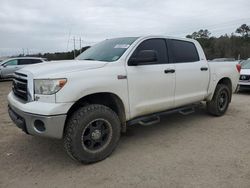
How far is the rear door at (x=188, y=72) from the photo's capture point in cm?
502

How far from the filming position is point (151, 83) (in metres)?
4.43

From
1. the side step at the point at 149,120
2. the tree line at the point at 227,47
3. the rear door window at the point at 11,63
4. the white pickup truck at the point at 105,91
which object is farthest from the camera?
the tree line at the point at 227,47

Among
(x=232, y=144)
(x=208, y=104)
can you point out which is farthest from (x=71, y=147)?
(x=208, y=104)

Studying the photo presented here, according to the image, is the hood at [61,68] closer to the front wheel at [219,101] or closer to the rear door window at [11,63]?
the front wheel at [219,101]

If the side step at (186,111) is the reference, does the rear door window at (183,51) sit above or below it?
above

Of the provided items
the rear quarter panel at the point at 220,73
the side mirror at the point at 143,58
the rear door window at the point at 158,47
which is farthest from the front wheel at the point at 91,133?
the rear quarter panel at the point at 220,73

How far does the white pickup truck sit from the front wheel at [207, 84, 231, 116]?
80cm

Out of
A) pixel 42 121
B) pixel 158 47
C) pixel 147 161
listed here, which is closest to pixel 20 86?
pixel 42 121

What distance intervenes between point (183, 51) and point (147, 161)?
2506mm

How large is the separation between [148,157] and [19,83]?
2.23m

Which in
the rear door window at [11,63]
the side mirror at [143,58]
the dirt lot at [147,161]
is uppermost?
the rear door window at [11,63]

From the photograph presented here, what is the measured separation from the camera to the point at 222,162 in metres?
3.78

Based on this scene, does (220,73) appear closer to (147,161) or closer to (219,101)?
(219,101)

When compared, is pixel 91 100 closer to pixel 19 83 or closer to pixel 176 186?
pixel 19 83
